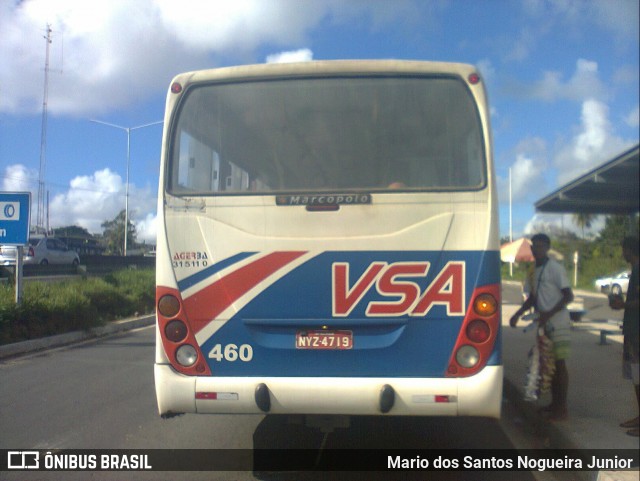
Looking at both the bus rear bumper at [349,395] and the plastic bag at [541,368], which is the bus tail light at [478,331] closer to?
the bus rear bumper at [349,395]

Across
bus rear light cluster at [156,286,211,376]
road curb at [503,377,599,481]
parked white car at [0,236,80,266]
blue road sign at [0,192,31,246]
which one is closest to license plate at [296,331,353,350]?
bus rear light cluster at [156,286,211,376]

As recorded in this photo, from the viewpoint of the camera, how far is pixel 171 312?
494cm

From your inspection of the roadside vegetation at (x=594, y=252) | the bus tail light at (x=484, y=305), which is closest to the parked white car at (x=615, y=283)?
the roadside vegetation at (x=594, y=252)

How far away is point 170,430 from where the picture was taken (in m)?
6.72

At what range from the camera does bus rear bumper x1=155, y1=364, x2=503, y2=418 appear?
4652 millimetres

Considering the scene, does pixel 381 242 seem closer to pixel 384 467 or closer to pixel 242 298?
pixel 242 298

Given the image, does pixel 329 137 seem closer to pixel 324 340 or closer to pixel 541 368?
pixel 324 340

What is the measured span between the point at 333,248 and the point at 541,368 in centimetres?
288

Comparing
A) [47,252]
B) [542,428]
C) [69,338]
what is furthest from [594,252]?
[542,428]

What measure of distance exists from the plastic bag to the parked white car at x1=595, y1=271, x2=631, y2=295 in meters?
23.3

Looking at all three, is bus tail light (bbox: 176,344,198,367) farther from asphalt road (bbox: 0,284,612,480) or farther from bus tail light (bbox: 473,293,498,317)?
bus tail light (bbox: 473,293,498,317)

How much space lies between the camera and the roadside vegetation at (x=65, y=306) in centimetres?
1212

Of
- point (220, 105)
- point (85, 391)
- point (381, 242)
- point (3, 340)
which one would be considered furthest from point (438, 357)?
point (3, 340)

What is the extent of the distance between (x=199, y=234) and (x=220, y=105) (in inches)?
42.7
